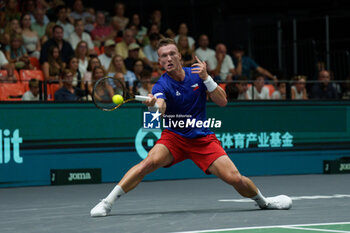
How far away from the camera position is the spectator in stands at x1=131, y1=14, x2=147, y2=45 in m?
17.2

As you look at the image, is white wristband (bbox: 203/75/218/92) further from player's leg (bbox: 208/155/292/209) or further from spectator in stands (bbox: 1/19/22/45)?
spectator in stands (bbox: 1/19/22/45)

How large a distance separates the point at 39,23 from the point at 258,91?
526 centimetres

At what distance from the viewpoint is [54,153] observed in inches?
493

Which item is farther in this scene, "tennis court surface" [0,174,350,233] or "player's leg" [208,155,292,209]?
"player's leg" [208,155,292,209]

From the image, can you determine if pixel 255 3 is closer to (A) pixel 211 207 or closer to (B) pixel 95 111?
(B) pixel 95 111

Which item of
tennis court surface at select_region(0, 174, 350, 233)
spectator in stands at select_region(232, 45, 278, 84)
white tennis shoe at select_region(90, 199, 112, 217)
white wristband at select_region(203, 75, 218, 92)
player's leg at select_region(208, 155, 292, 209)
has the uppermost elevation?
spectator in stands at select_region(232, 45, 278, 84)

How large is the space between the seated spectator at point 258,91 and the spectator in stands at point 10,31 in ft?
16.4

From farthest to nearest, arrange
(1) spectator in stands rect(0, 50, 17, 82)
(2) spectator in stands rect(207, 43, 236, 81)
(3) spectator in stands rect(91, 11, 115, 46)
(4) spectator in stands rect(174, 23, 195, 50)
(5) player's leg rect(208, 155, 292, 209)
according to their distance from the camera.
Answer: (4) spectator in stands rect(174, 23, 195, 50), (3) spectator in stands rect(91, 11, 115, 46), (2) spectator in stands rect(207, 43, 236, 81), (1) spectator in stands rect(0, 50, 17, 82), (5) player's leg rect(208, 155, 292, 209)

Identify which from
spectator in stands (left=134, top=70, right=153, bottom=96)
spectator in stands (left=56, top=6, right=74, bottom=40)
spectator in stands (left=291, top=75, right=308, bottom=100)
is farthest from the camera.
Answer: spectator in stands (left=56, top=6, right=74, bottom=40)

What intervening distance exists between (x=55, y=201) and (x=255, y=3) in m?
12.4

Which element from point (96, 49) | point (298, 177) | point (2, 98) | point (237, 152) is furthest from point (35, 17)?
point (298, 177)

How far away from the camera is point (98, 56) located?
1552cm

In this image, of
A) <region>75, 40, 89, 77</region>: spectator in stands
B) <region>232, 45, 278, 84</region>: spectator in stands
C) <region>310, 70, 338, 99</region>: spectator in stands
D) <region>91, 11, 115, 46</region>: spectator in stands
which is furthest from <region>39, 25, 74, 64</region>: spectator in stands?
<region>310, 70, 338, 99</region>: spectator in stands

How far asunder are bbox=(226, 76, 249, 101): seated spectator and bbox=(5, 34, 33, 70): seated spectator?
4.06m
